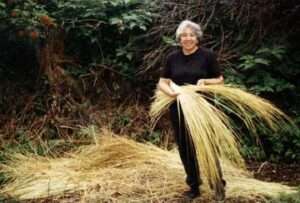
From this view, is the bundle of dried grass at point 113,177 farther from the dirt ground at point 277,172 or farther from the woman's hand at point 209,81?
the woman's hand at point 209,81

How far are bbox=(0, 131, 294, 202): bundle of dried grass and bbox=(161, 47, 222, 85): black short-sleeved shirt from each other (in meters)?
0.94

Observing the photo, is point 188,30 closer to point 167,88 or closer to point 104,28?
point 167,88

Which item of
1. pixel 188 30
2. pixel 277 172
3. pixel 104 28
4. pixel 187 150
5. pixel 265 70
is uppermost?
pixel 188 30

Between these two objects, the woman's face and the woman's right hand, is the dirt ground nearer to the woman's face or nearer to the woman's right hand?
the woman's right hand

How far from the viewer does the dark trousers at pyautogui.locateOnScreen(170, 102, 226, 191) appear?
3.64 m

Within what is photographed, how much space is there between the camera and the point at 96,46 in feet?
21.3

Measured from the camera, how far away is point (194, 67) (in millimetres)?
3578

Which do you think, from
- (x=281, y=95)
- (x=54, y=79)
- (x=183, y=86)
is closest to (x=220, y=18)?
(x=281, y=95)

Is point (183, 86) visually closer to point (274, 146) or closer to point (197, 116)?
point (197, 116)

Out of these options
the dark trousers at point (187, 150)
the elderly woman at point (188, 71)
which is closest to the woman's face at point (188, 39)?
the elderly woman at point (188, 71)

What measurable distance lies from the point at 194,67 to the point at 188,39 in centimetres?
20

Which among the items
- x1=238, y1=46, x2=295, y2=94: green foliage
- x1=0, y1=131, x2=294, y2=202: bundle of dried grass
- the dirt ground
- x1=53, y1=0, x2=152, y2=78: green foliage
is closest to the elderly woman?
x1=0, y1=131, x2=294, y2=202: bundle of dried grass

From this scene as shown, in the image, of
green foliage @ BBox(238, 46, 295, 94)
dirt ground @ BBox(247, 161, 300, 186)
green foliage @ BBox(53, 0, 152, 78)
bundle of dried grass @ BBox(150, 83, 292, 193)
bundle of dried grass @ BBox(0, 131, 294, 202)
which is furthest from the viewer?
green foliage @ BBox(53, 0, 152, 78)

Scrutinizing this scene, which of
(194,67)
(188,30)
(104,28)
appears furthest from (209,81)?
(104,28)
